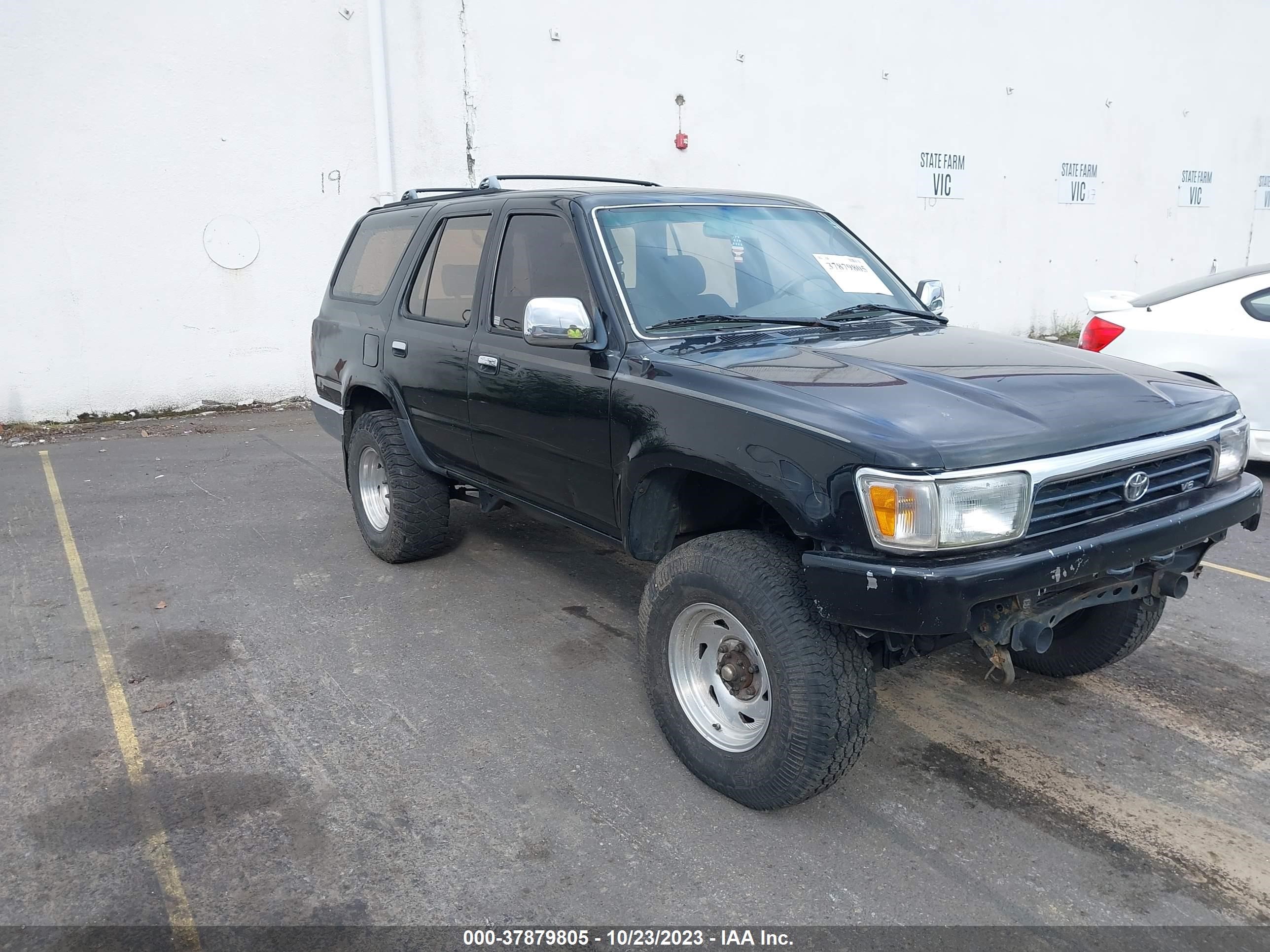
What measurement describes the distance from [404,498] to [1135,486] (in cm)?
355

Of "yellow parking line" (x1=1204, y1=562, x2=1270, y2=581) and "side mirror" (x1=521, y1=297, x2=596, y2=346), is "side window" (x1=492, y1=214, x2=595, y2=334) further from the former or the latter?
"yellow parking line" (x1=1204, y1=562, x2=1270, y2=581)

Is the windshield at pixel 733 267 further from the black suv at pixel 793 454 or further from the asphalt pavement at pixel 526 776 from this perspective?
the asphalt pavement at pixel 526 776

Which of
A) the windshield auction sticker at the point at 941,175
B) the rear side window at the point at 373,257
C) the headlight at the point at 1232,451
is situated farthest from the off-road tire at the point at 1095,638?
the windshield auction sticker at the point at 941,175

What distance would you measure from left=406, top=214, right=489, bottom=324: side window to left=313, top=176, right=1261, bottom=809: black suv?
2 centimetres

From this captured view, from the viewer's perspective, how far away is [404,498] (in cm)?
529

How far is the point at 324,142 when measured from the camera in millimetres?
10312

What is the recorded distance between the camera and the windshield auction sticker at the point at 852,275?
14.0ft

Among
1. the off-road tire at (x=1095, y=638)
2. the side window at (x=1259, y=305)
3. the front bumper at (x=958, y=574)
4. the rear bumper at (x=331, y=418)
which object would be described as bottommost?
the off-road tire at (x=1095, y=638)

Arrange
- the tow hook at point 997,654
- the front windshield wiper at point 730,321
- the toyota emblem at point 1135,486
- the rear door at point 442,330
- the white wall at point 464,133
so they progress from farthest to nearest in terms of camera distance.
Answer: the white wall at point 464,133
the rear door at point 442,330
the front windshield wiper at point 730,321
the toyota emblem at point 1135,486
the tow hook at point 997,654

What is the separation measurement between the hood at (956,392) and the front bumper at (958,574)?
0.27 m

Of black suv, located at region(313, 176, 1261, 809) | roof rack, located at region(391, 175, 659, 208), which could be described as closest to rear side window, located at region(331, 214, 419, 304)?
roof rack, located at region(391, 175, 659, 208)

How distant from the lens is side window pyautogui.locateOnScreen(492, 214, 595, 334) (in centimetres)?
401

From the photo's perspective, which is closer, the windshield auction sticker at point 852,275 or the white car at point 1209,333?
the windshield auction sticker at point 852,275

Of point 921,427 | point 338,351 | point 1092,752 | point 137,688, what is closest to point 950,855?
point 1092,752
